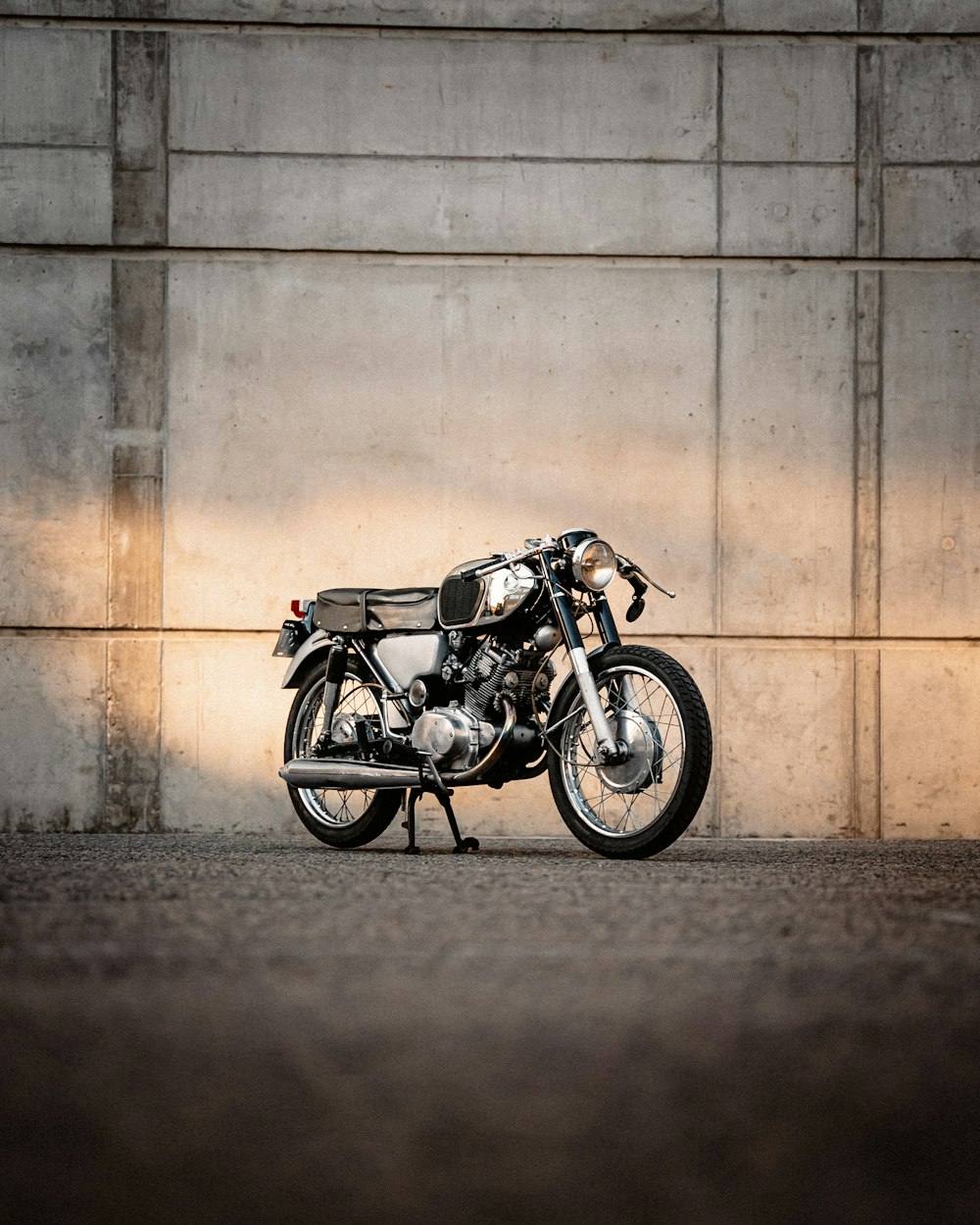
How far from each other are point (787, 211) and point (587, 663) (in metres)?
3.31

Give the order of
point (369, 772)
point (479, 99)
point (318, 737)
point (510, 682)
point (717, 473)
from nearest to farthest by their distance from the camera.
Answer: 1. point (510, 682)
2. point (369, 772)
3. point (318, 737)
4. point (717, 473)
5. point (479, 99)

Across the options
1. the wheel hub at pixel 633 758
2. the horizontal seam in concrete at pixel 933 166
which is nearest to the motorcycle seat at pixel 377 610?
the wheel hub at pixel 633 758

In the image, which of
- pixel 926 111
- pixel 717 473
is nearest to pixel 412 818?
pixel 717 473

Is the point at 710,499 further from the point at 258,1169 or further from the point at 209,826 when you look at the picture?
the point at 258,1169

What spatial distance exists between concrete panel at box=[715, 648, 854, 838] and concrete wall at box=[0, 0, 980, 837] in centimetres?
2

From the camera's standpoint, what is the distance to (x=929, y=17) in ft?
24.3

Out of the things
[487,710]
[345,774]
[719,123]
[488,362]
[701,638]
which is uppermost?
[719,123]

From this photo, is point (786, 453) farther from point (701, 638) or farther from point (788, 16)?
point (788, 16)

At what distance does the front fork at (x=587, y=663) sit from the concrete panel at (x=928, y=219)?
3089 mm

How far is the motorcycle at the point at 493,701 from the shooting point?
16.7 feet

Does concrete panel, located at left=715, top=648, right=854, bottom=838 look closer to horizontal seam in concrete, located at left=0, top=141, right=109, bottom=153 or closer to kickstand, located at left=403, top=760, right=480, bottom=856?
kickstand, located at left=403, top=760, right=480, bottom=856

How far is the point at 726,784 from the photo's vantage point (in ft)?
23.6

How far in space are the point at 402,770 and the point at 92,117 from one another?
3.96 metres

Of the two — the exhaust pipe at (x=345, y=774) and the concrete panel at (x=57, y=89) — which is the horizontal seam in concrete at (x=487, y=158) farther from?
the exhaust pipe at (x=345, y=774)
